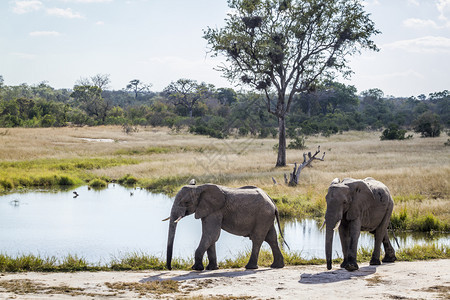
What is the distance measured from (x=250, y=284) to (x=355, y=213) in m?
2.38

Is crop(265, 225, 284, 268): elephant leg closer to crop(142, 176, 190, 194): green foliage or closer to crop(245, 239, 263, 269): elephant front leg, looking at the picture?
crop(245, 239, 263, 269): elephant front leg

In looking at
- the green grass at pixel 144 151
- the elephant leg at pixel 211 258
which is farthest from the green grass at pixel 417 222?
the green grass at pixel 144 151

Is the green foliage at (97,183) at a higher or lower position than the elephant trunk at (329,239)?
lower

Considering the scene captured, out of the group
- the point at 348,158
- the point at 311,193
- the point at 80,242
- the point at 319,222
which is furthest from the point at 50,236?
the point at 348,158

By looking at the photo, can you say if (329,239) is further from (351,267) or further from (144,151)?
(144,151)

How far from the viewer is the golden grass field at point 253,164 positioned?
2002 cm

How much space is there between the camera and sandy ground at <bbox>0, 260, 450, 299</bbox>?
Result: 7129 mm

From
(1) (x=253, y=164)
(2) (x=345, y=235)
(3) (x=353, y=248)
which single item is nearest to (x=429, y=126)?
(1) (x=253, y=164)

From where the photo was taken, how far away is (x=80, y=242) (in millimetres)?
14133

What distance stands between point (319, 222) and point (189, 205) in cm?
908

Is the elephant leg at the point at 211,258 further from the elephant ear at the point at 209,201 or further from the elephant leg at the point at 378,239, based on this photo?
the elephant leg at the point at 378,239

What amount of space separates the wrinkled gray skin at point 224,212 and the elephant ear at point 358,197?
1.42 metres

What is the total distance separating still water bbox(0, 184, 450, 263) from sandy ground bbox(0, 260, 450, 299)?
211cm

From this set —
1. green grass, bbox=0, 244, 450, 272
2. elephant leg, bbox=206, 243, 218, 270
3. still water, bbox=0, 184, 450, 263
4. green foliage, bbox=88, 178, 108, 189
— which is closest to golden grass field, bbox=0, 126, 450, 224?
green foliage, bbox=88, 178, 108, 189
